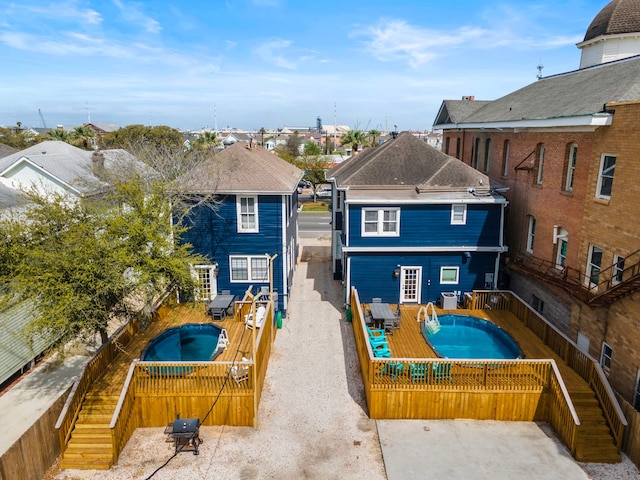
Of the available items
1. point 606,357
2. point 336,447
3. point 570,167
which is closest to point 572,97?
point 570,167

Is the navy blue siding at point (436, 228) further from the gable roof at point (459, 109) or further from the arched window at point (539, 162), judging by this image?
the gable roof at point (459, 109)

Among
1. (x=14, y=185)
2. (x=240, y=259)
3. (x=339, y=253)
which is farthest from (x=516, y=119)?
(x=14, y=185)

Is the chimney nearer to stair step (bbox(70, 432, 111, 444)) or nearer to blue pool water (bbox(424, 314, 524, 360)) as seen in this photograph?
stair step (bbox(70, 432, 111, 444))

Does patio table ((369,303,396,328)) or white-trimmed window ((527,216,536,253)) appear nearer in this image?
patio table ((369,303,396,328))

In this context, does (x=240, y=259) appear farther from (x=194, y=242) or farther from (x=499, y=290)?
(x=499, y=290)

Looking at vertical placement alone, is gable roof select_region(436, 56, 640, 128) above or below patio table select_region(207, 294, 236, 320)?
above

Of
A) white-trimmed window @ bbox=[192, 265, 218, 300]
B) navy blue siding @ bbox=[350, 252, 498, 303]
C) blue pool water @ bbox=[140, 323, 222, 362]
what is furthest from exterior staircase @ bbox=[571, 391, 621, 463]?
white-trimmed window @ bbox=[192, 265, 218, 300]
